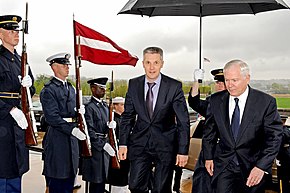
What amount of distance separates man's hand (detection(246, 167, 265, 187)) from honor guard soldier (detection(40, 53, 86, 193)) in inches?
55.6

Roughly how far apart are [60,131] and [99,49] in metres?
1.02

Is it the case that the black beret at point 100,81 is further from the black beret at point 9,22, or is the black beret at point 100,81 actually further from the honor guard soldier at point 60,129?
the black beret at point 9,22

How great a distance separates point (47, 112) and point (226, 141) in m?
1.48

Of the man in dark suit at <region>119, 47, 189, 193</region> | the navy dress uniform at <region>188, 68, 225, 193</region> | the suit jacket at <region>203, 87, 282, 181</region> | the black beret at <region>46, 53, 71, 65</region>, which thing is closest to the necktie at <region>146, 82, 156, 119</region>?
the man in dark suit at <region>119, 47, 189, 193</region>

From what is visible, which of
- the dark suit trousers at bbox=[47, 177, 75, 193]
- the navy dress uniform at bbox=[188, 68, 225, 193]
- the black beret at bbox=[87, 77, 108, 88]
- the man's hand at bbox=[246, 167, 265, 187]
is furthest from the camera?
the black beret at bbox=[87, 77, 108, 88]

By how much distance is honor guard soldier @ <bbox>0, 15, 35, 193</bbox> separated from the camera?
10.1ft

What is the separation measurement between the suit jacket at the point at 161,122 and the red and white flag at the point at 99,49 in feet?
3.30

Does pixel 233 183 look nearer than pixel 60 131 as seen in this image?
Yes

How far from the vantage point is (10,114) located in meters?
3.10

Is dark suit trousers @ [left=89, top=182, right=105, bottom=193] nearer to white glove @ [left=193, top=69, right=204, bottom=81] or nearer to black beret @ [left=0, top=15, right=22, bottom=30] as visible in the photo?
white glove @ [left=193, top=69, right=204, bottom=81]

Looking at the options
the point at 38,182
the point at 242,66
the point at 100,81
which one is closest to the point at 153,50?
the point at 242,66

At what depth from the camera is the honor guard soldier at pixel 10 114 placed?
309 cm

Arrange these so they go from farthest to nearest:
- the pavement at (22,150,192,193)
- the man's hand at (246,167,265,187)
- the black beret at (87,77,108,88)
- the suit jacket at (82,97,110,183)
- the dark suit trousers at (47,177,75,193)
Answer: the pavement at (22,150,192,193), the black beret at (87,77,108,88), the suit jacket at (82,97,110,183), the dark suit trousers at (47,177,75,193), the man's hand at (246,167,265,187)

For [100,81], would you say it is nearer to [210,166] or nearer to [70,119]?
[70,119]
